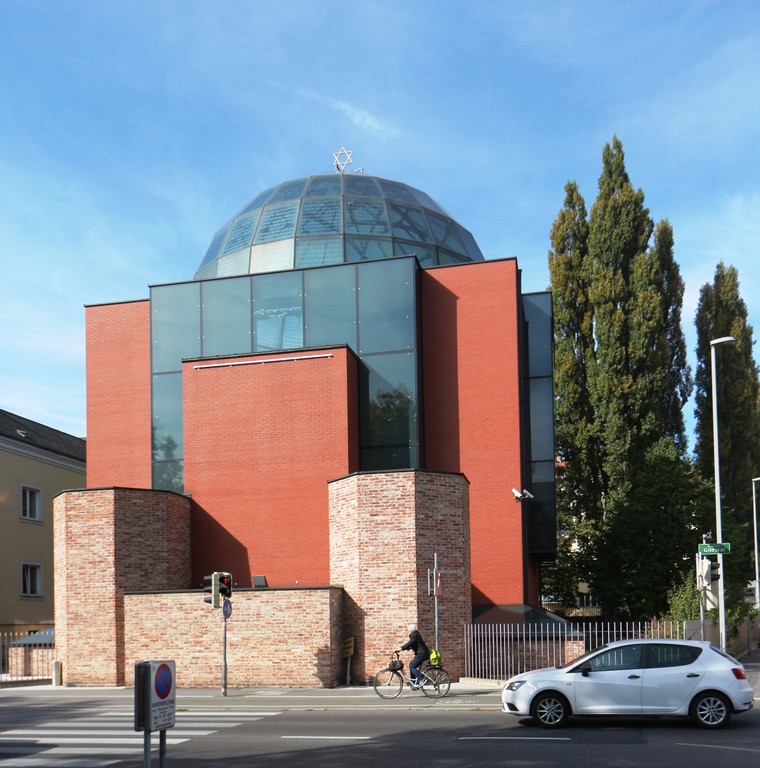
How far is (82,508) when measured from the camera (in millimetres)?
26281

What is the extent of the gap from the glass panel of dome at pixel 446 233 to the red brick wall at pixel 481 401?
5.42 m

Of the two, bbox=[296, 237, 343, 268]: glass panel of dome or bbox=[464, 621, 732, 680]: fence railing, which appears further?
bbox=[296, 237, 343, 268]: glass panel of dome

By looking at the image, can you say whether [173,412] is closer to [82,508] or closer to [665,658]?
[82,508]

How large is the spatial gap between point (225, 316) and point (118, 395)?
14.7 ft

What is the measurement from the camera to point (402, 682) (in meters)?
20.7

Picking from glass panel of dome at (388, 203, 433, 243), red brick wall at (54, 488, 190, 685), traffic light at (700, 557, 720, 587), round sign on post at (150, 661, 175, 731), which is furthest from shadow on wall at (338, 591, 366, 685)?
round sign on post at (150, 661, 175, 731)

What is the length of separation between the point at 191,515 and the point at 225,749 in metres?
15.9

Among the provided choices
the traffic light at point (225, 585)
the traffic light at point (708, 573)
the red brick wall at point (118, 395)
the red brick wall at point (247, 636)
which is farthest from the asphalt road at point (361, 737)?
the red brick wall at point (118, 395)

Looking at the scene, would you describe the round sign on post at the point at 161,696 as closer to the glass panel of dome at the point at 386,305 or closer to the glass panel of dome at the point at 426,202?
the glass panel of dome at the point at 386,305

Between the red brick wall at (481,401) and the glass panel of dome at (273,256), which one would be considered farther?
the glass panel of dome at (273,256)

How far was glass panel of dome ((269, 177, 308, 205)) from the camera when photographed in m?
36.6

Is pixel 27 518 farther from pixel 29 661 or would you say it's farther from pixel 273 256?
pixel 273 256

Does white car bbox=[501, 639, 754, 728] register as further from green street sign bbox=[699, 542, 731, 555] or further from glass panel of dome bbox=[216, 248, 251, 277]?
glass panel of dome bbox=[216, 248, 251, 277]

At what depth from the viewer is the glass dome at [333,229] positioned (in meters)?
33.6
